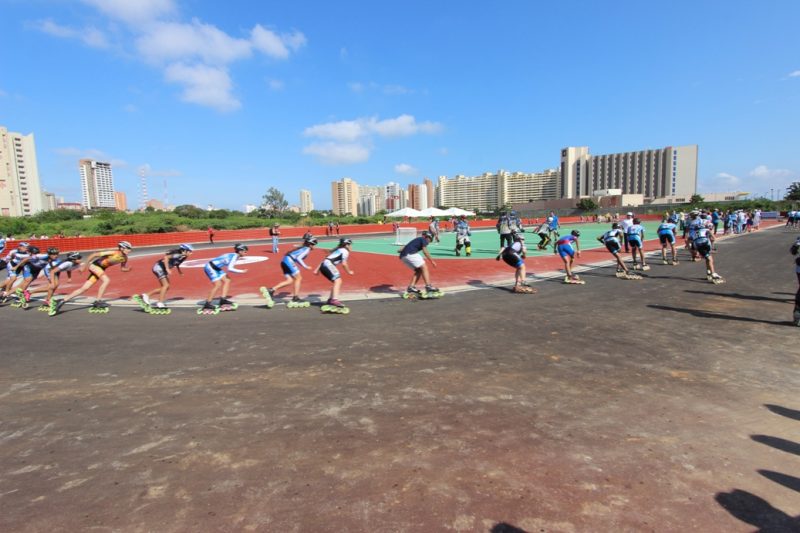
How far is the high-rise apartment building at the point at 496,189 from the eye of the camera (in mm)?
168875

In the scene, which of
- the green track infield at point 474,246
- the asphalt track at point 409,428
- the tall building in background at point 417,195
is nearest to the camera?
the asphalt track at point 409,428

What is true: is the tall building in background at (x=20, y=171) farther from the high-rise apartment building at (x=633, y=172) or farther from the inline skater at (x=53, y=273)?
the high-rise apartment building at (x=633, y=172)

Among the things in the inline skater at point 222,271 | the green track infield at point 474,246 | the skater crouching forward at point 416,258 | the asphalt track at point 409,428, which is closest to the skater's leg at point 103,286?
the asphalt track at point 409,428

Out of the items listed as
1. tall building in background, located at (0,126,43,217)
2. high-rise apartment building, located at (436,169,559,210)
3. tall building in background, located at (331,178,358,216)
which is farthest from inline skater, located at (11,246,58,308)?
high-rise apartment building, located at (436,169,559,210)

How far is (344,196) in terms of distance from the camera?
178125 mm

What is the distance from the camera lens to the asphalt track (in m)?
2.76

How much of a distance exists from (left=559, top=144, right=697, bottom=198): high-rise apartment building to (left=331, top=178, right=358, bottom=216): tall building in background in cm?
8751

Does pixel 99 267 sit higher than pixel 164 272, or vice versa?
pixel 99 267


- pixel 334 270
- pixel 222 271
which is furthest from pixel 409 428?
pixel 222 271

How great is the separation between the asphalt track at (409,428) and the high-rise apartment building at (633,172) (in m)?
161

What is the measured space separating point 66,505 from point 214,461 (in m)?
0.97

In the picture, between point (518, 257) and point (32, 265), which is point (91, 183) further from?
point (518, 257)

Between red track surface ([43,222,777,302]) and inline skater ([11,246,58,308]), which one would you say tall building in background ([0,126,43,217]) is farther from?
inline skater ([11,246,58,308])

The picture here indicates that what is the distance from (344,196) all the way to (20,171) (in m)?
104
